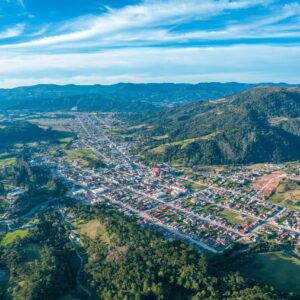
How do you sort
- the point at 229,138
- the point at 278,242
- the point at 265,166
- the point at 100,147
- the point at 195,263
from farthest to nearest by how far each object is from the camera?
1. the point at 100,147
2. the point at 229,138
3. the point at 265,166
4. the point at 278,242
5. the point at 195,263

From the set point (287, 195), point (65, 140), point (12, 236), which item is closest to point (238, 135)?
point (287, 195)

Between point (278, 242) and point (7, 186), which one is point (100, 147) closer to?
point (7, 186)

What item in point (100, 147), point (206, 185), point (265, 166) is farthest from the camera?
point (100, 147)

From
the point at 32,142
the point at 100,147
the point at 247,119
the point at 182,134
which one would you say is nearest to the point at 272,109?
the point at 247,119

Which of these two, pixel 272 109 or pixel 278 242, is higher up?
pixel 272 109

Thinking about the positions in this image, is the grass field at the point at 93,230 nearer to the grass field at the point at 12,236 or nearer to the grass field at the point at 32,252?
the grass field at the point at 32,252

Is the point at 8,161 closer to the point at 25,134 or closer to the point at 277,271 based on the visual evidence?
the point at 25,134

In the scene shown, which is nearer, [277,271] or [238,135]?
[277,271]
